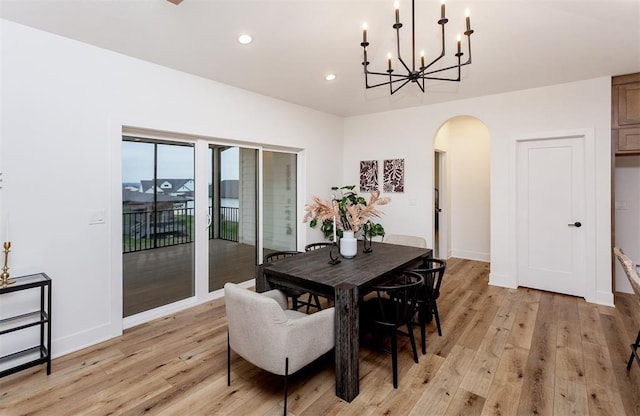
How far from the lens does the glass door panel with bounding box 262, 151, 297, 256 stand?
15.4 ft

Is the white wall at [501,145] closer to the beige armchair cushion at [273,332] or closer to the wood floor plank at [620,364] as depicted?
the wood floor plank at [620,364]

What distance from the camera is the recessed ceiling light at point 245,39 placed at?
2.71m

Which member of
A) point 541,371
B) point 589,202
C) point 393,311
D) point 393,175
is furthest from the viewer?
point 393,175

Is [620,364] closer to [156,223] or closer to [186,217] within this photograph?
[186,217]

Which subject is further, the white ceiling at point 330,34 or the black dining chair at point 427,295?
the black dining chair at point 427,295

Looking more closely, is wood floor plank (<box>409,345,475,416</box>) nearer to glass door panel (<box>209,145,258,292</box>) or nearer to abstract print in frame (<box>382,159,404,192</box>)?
glass door panel (<box>209,145,258,292</box>)

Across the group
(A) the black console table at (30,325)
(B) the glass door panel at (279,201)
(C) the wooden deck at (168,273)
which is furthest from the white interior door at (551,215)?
(A) the black console table at (30,325)

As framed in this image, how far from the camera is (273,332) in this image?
1859mm

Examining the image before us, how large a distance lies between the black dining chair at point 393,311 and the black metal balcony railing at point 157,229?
7.41ft

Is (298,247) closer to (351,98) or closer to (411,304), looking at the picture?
(351,98)

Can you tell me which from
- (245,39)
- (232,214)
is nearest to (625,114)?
(245,39)

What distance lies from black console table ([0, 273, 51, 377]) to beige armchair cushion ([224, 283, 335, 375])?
149cm

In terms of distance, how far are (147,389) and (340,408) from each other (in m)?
1.35

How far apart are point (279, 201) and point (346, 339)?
318 cm
